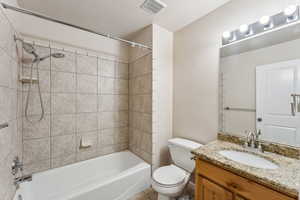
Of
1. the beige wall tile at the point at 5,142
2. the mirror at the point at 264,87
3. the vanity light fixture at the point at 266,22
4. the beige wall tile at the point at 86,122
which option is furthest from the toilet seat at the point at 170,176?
the vanity light fixture at the point at 266,22

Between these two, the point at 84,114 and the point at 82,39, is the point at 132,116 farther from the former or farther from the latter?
the point at 82,39

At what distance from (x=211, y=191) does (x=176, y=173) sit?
595mm

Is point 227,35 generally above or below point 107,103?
above

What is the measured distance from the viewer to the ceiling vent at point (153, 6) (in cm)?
147

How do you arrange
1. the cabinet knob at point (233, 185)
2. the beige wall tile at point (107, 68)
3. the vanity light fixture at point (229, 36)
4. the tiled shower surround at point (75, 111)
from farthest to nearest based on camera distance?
1. the beige wall tile at point (107, 68)
2. the tiled shower surround at point (75, 111)
3. the vanity light fixture at point (229, 36)
4. the cabinet knob at point (233, 185)

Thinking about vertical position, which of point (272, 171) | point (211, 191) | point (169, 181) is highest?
point (272, 171)

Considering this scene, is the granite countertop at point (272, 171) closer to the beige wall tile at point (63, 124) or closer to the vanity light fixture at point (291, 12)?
the vanity light fixture at point (291, 12)

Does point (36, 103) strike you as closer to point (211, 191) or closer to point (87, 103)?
point (87, 103)

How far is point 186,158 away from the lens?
5.25 feet

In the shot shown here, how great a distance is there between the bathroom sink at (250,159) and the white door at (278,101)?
0.22m

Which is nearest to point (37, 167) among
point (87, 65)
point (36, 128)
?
point (36, 128)

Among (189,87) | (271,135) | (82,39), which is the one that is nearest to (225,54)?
(189,87)

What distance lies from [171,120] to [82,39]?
1823mm

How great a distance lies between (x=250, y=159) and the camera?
1.13 metres
